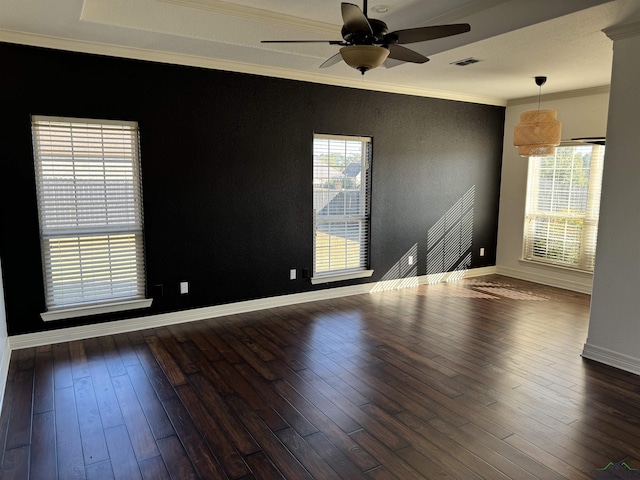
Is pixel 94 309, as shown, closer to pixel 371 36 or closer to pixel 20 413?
pixel 20 413

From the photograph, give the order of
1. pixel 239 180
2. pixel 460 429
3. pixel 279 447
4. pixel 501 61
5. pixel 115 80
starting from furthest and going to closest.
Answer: pixel 239 180 < pixel 501 61 < pixel 115 80 < pixel 460 429 < pixel 279 447

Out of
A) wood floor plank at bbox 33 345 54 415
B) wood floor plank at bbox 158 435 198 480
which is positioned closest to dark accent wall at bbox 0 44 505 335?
wood floor plank at bbox 33 345 54 415

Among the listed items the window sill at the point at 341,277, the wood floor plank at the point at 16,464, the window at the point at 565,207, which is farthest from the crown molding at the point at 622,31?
the wood floor plank at the point at 16,464

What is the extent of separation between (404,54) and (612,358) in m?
2.86

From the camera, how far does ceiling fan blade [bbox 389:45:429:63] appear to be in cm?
266

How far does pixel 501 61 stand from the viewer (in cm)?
423

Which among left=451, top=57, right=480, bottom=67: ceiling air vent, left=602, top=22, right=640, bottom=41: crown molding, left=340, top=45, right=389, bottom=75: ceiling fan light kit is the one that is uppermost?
left=451, top=57, right=480, bottom=67: ceiling air vent

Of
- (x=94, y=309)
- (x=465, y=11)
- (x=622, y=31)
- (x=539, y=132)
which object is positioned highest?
(x=465, y=11)

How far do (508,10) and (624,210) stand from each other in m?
1.74

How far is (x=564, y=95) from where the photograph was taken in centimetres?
587

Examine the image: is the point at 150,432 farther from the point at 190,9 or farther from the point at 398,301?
the point at 398,301

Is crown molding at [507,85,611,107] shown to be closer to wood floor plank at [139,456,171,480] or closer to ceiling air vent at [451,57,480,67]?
ceiling air vent at [451,57,480,67]

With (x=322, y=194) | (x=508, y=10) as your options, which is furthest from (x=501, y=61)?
(x=322, y=194)

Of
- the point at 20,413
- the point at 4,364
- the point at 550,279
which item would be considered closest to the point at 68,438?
the point at 20,413
